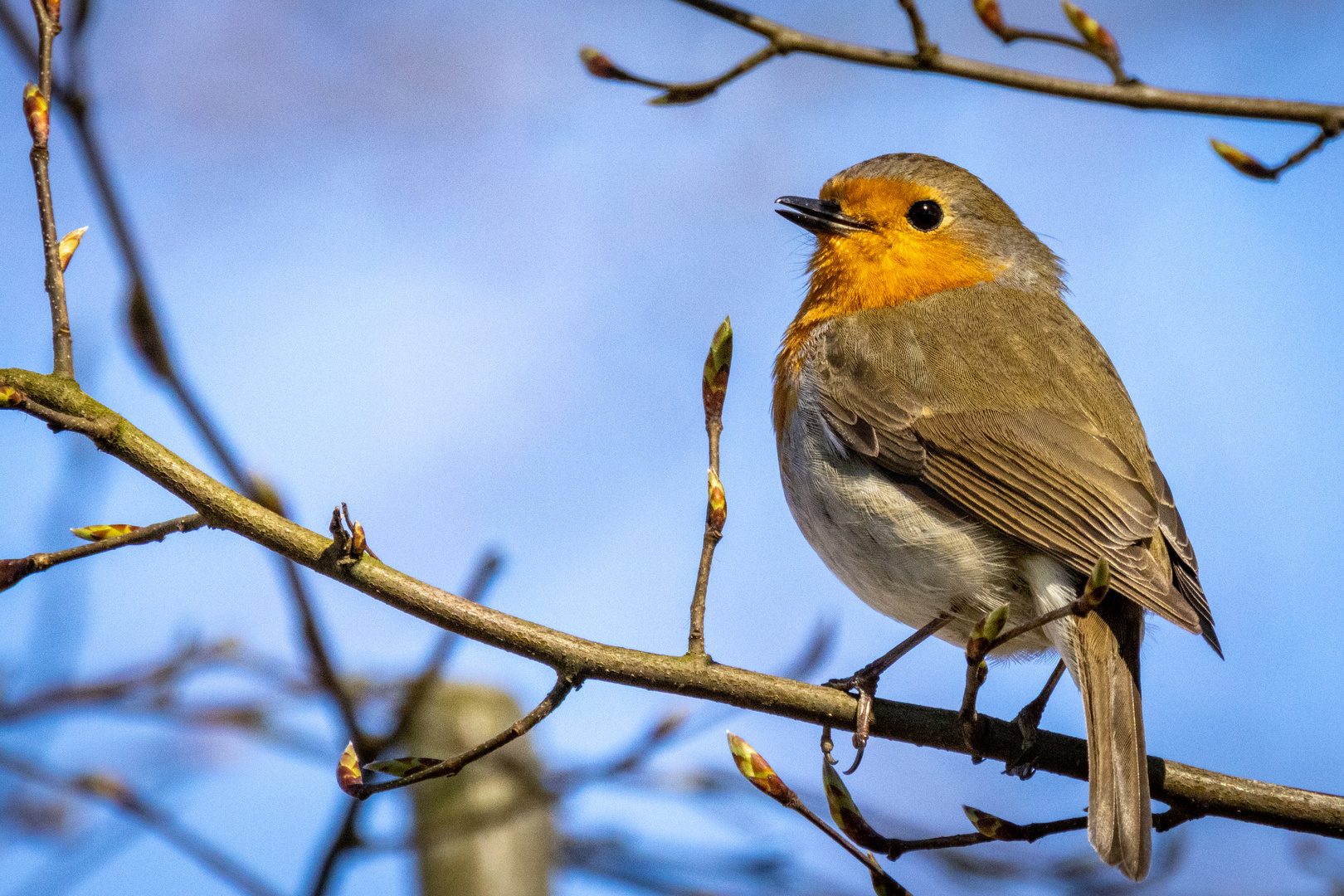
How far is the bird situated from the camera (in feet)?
10.2

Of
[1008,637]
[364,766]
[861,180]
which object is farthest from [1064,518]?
[364,766]

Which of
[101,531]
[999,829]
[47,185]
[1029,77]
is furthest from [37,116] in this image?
[999,829]

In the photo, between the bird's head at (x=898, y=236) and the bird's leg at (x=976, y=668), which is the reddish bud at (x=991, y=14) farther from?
the bird's head at (x=898, y=236)

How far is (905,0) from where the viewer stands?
220cm

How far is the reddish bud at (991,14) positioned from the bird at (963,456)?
1188 millimetres

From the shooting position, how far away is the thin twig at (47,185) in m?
2.09

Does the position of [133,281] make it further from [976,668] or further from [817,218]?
[817,218]

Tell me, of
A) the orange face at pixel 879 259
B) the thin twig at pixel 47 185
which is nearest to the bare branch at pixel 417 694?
the thin twig at pixel 47 185

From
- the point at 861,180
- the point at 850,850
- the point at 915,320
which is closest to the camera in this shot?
the point at 850,850

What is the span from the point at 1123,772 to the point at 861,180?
2.15 meters

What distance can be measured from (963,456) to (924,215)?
1.08m

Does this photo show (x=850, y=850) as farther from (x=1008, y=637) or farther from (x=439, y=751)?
(x=439, y=751)

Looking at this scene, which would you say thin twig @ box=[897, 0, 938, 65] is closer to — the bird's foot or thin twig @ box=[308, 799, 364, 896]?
the bird's foot

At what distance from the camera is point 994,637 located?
7.18 ft
